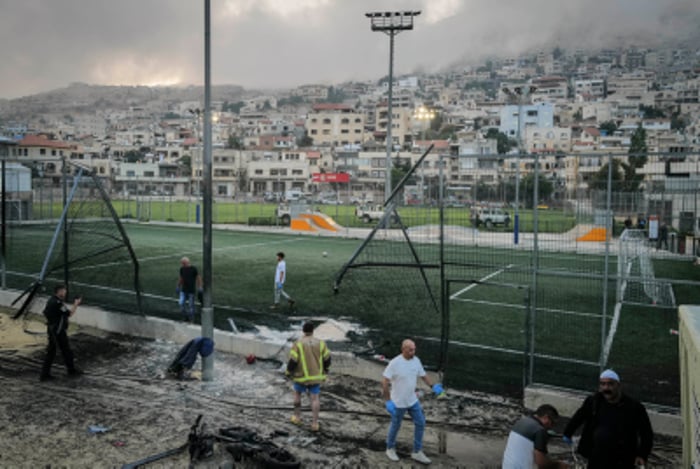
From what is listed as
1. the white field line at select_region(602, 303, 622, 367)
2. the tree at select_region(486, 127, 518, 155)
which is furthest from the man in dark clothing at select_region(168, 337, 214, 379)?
the tree at select_region(486, 127, 518, 155)

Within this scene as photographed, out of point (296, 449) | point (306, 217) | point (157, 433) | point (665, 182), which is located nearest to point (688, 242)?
point (665, 182)

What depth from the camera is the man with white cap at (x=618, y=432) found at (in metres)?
5.55

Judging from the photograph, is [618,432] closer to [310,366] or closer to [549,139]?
[310,366]

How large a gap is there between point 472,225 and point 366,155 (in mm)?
100803

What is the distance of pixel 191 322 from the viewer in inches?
529

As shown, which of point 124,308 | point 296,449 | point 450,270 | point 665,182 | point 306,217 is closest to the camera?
point 296,449

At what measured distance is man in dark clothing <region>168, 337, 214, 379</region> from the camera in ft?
33.5

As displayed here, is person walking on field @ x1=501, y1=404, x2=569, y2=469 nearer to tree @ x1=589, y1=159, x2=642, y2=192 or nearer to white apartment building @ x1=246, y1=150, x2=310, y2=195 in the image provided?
tree @ x1=589, y1=159, x2=642, y2=192

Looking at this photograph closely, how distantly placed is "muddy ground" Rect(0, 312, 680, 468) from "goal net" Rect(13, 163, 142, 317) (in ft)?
9.77

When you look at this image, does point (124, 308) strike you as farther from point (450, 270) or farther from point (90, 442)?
point (450, 270)

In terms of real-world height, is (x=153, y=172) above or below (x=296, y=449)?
above

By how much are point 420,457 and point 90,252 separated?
11.4 metres

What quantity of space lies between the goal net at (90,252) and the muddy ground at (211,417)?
298 centimetres

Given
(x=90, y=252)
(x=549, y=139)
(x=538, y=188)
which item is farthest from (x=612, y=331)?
(x=549, y=139)
